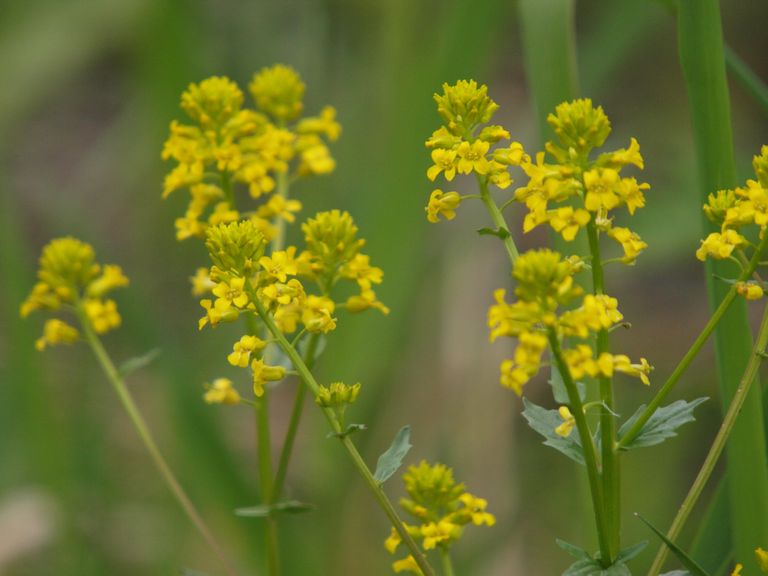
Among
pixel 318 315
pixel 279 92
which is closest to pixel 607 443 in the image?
pixel 318 315

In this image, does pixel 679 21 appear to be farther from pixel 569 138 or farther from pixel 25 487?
pixel 25 487

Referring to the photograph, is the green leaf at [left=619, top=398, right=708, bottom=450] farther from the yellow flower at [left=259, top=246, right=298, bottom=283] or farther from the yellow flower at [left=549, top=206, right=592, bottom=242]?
the yellow flower at [left=259, top=246, right=298, bottom=283]

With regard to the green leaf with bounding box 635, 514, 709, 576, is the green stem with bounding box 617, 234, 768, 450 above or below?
above

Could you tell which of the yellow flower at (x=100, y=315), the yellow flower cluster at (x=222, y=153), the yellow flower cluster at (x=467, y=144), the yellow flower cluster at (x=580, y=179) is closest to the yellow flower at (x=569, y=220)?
the yellow flower cluster at (x=580, y=179)

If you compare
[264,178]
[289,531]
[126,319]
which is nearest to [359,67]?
[126,319]

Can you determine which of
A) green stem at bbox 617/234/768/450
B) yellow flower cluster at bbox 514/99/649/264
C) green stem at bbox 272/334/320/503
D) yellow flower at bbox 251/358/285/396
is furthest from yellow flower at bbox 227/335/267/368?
green stem at bbox 617/234/768/450

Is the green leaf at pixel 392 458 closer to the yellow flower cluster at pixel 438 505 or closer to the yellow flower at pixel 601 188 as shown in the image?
the yellow flower cluster at pixel 438 505

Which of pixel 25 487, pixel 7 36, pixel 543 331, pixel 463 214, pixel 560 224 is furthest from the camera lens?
pixel 7 36
